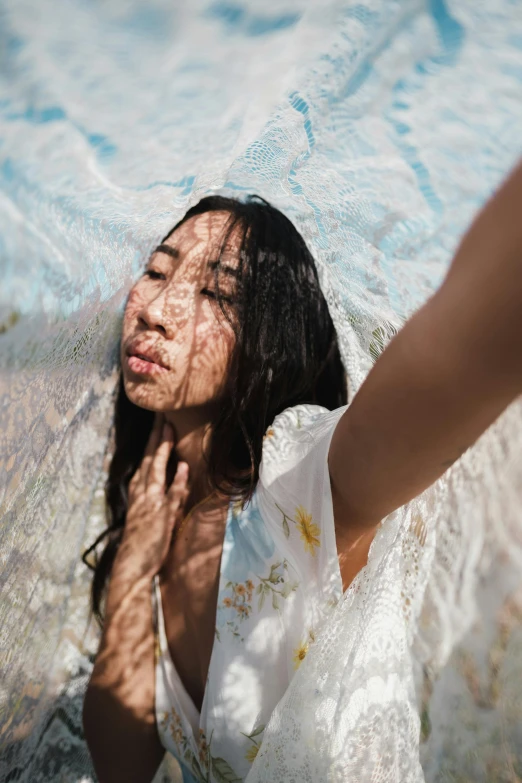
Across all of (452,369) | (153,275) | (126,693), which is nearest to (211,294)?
(153,275)

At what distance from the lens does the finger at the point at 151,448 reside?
1.21 metres

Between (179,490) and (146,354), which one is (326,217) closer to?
(146,354)

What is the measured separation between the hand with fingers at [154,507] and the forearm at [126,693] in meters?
0.04

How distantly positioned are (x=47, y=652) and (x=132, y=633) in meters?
0.21

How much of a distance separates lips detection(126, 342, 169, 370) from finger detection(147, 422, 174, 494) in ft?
0.93

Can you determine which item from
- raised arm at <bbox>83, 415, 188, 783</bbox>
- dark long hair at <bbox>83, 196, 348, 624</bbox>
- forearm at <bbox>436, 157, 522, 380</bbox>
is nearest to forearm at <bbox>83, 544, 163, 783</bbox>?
raised arm at <bbox>83, 415, 188, 783</bbox>

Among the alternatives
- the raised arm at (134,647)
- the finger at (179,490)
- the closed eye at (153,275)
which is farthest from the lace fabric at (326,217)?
the finger at (179,490)

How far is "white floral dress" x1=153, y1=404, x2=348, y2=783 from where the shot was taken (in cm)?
65

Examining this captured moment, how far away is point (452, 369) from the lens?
→ 0.32 m

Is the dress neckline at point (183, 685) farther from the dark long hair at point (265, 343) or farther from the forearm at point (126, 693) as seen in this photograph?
the dark long hair at point (265, 343)

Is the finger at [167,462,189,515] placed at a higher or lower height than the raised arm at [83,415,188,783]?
higher

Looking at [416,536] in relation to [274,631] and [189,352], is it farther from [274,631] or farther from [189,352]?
[189,352]

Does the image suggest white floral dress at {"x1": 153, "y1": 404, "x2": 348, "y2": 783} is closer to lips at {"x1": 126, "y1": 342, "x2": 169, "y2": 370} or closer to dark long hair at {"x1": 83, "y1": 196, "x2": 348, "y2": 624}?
dark long hair at {"x1": 83, "y1": 196, "x2": 348, "y2": 624}

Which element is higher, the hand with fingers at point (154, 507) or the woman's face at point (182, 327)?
the woman's face at point (182, 327)
